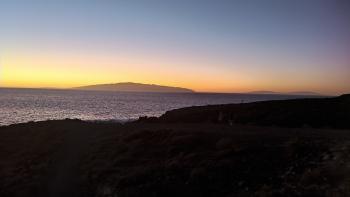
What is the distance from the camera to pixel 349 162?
17.7 metres

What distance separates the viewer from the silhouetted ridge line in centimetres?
3444

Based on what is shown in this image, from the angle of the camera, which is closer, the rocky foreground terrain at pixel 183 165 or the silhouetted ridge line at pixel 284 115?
the rocky foreground terrain at pixel 183 165

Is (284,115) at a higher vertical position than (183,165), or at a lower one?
higher

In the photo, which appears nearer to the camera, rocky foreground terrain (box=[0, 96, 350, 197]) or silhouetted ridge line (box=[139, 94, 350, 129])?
rocky foreground terrain (box=[0, 96, 350, 197])

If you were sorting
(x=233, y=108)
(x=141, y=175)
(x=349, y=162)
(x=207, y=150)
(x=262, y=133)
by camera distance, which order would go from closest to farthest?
(x=349, y=162)
(x=141, y=175)
(x=207, y=150)
(x=262, y=133)
(x=233, y=108)

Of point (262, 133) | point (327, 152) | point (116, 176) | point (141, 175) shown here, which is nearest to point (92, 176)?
point (116, 176)

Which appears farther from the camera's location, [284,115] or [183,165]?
[284,115]

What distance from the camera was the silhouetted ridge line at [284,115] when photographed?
34.4 metres

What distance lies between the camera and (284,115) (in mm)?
36656

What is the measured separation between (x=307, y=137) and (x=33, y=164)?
45.6 ft

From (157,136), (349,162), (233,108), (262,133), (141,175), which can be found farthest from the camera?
(233,108)

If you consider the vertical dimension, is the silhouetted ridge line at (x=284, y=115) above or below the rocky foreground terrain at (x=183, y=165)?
above

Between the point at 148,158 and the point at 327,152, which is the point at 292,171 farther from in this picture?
the point at 148,158

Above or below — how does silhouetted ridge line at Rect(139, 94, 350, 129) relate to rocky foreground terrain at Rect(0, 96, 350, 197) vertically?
above
